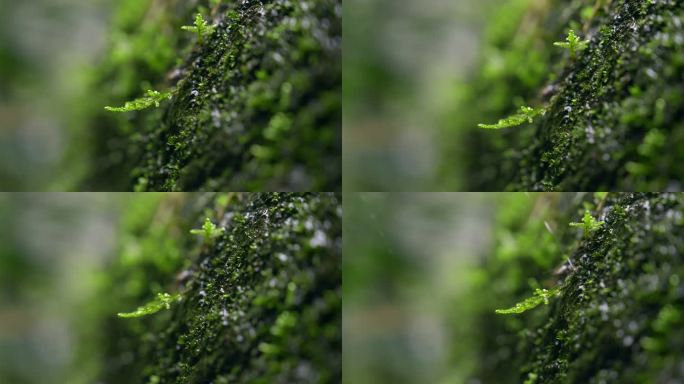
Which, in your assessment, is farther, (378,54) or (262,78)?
(378,54)

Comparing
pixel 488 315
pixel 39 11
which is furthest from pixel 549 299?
pixel 39 11

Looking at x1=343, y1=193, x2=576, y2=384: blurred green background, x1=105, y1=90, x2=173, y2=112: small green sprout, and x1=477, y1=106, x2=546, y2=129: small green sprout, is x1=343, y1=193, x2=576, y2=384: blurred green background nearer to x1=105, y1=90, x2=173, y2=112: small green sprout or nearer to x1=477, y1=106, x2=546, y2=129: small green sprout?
x1=477, y1=106, x2=546, y2=129: small green sprout

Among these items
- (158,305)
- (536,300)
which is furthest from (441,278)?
(158,305)

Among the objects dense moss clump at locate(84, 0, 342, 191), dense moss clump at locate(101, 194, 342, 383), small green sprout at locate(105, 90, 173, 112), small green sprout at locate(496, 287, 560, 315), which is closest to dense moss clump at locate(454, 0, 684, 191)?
small green sprout at locate(496, 287, 560, 315)

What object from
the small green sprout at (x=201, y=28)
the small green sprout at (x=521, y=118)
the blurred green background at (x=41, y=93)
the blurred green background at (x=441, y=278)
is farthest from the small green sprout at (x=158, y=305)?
the small green sprout at (x=521, y=118)

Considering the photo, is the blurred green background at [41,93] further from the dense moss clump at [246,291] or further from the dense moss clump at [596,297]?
the dense moss clump at [596,297]

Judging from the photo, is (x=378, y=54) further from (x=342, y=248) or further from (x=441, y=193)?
(x=342, y=248)

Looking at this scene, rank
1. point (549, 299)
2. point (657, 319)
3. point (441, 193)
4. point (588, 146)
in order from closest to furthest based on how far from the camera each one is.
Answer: point (657, 319), point (588, 146), point (549, 299), point (441, 193)

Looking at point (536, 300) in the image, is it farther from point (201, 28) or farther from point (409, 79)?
point (201, 28)
